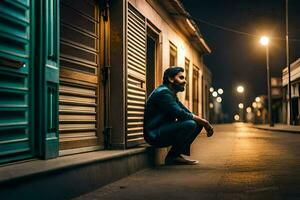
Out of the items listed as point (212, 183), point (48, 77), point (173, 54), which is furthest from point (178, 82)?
point (173, 54)

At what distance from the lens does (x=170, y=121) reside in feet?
28.2

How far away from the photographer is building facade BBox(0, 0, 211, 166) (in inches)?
203

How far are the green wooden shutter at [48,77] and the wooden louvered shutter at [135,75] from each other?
2.83 meters

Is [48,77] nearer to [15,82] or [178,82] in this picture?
[15,82]

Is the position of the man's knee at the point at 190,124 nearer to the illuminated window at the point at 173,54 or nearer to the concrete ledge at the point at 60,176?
the concrete ledge at the point at 60,176

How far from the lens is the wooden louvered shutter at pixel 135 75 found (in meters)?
8.91

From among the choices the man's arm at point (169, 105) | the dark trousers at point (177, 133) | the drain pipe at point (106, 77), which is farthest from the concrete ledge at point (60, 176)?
the man's arm at point (169, 105)

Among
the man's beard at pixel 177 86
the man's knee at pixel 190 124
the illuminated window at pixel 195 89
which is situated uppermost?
the illuminated window at pixel 195 89

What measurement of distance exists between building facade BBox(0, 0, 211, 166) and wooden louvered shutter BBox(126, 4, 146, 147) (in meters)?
0.02

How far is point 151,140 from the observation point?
8414mm

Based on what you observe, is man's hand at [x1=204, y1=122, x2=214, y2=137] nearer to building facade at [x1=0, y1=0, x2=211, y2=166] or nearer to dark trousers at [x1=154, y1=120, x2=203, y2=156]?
dark trousers at [x1=154, y1=120, x2=203, y2=156]

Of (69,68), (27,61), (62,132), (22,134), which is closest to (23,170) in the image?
(22,134)

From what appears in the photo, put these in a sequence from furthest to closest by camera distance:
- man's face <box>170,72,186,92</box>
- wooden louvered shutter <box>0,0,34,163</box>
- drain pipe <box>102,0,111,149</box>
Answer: man's face <box>170,72,186,92</box> < drain pipe <box>102,0,111,149</box> < wooden louvered shutter <box>0,0,34,163</box>

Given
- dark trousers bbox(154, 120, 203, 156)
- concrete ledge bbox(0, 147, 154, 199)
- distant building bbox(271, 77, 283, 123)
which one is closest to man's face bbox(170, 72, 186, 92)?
dark trousers bbox(154, 120, 203, 156)
